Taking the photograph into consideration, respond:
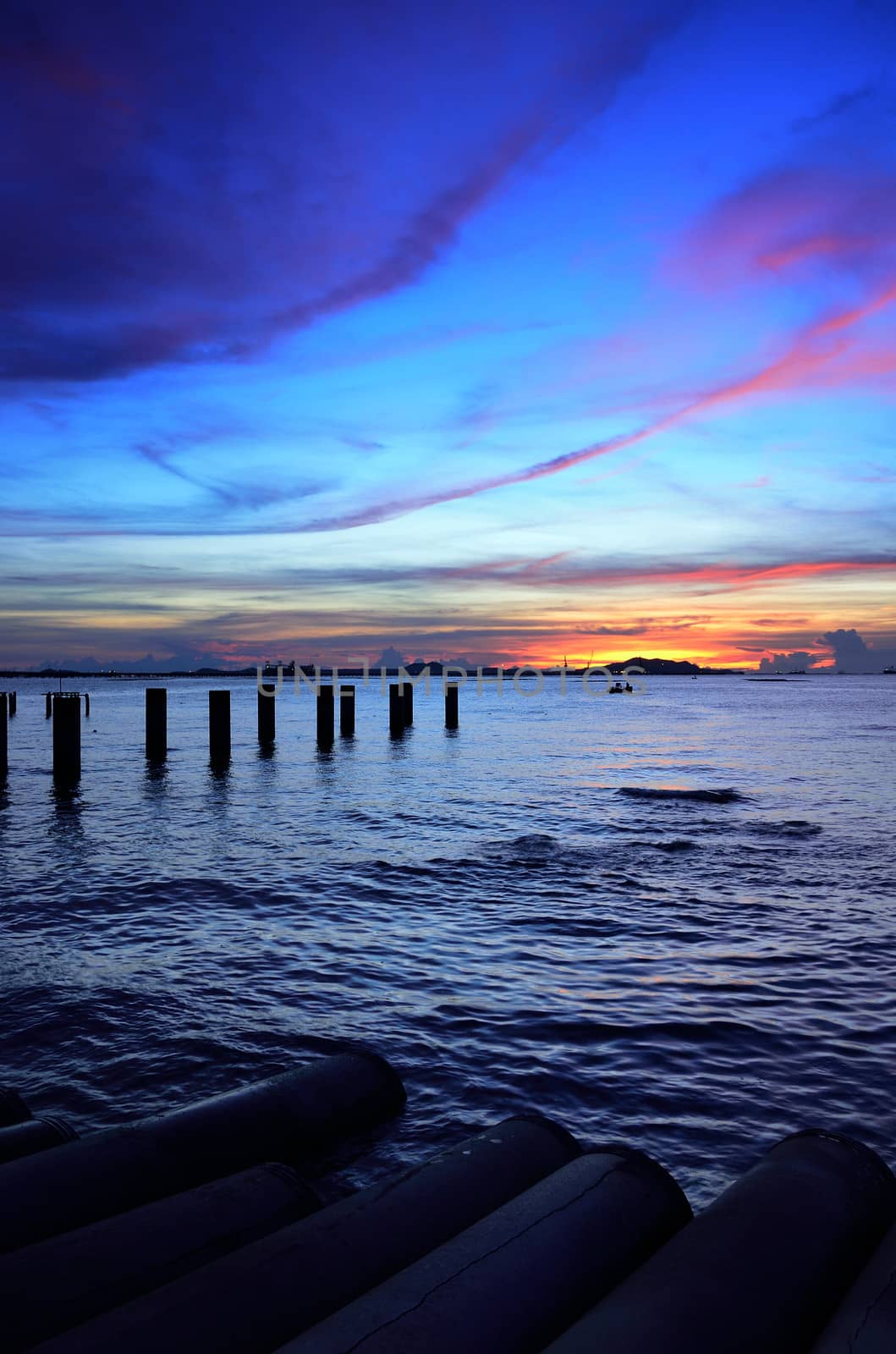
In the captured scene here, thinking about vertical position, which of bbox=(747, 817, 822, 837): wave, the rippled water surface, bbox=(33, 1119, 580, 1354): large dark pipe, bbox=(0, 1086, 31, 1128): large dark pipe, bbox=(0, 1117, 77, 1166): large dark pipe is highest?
bbox=(33, 1119, 580, 1354): large dark pipe

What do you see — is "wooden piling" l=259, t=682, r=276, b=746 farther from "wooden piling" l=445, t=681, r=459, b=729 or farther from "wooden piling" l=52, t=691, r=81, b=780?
"wooden piling" l=52, t=691, r=81, b=780

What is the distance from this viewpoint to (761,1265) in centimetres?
303

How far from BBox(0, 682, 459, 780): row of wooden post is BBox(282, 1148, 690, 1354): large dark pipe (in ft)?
58.5

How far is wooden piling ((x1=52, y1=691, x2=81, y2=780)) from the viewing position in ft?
76.1

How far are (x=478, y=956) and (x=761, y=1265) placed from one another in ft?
20.8

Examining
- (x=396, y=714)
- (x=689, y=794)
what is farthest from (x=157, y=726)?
(x=689, y=794)

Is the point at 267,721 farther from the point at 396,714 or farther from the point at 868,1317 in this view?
the point at 868,1317

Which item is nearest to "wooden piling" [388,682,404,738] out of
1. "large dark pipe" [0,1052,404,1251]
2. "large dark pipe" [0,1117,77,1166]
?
"large dark pipe" [0,1052,404,1251]

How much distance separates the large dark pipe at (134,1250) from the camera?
9.57 feet

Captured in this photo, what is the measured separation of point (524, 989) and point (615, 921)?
2.74 m

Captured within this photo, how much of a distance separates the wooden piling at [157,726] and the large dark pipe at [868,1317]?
27.6 m

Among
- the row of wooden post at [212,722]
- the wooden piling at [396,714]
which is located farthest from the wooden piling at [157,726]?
the wooden piling at [396,714]

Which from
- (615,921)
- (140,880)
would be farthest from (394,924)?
(140,880)

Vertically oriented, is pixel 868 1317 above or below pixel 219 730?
below
